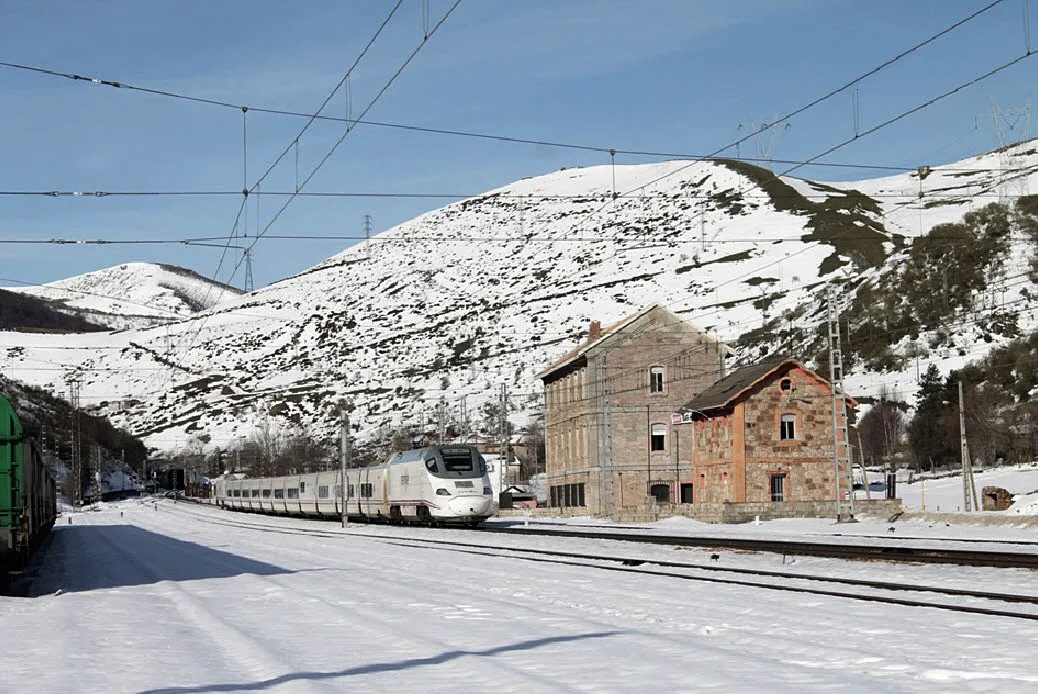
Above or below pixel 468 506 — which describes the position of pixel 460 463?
above

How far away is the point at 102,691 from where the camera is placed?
36.3 ft

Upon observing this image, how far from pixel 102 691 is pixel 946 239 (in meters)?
111

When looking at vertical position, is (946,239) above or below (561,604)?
above

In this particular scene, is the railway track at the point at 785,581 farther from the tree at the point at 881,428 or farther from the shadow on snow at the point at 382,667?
the tree at the point at 881,428

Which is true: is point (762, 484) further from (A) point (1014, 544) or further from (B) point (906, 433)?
(B) point (906, 433)

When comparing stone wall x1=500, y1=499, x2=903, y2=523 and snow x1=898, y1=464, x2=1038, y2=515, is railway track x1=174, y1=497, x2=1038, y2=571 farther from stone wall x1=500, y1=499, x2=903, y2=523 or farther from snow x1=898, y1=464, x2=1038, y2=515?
snow x1=898, y1=464, x2=1038, y2=515

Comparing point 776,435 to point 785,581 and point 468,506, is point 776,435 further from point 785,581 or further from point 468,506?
point 785,581

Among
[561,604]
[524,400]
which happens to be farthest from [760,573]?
[524,400]

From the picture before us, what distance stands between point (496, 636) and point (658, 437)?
61494 millimetres

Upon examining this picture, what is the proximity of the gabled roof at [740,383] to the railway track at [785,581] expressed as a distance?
30.5 metres

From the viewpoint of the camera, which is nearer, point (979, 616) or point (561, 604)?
point (979, 616)

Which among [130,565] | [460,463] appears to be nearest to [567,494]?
[460,463]

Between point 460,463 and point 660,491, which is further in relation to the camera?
point 660,491

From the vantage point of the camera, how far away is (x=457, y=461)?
50.6 meters
